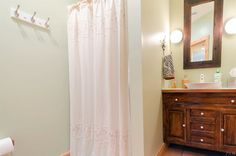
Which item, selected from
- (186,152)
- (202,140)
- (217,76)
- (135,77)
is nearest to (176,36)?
(217,76)

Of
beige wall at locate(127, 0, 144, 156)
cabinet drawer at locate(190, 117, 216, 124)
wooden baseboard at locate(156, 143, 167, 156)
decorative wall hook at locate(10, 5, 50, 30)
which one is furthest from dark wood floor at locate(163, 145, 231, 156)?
decorative wall hook at locate(10, 5, 50, 30)

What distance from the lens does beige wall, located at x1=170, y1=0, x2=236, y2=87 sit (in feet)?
6.46

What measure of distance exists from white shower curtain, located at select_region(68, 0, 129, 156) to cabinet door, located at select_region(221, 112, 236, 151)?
110 centimetres

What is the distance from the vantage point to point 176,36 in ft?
7.61

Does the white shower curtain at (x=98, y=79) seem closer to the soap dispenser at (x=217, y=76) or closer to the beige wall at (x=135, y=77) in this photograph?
the beige wall at (x=135, y=77)

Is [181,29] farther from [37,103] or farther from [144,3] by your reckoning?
[37,103]

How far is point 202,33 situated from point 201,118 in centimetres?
128

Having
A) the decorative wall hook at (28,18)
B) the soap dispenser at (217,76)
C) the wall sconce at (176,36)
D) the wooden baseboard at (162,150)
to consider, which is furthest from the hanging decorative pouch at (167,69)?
the decorative wall hook at (28,18)

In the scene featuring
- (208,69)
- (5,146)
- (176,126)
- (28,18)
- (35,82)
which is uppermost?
(28,18)

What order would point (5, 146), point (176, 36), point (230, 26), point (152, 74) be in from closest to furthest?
point (5, 146)
point (152, 74)
point (230, 26)
point (176, 36)

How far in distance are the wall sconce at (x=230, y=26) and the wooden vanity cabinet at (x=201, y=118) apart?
977 mm

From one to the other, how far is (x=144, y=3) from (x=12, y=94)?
58.9 inches

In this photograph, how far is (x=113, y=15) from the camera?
1.39m

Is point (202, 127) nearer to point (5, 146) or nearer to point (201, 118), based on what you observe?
point (201, 118)
